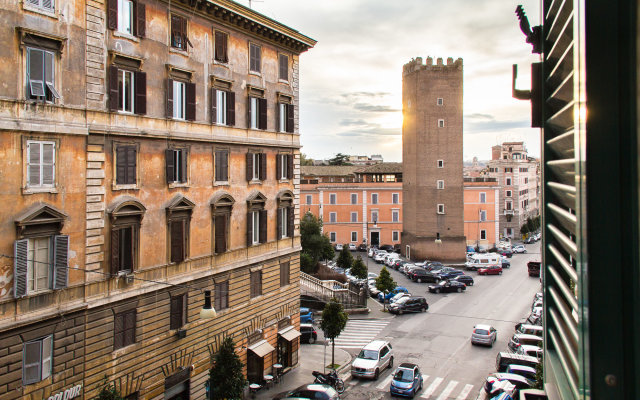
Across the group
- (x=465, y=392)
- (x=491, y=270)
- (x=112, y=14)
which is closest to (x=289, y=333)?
(x=465, y=392)

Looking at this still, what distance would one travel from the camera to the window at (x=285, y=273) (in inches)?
1112

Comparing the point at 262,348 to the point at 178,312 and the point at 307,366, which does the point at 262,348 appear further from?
the point at 178,312

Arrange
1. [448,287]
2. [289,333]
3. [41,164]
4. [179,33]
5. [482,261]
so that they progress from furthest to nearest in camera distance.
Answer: [482,261] < [448,287] < [289,333] < [179,33] < [41,164]

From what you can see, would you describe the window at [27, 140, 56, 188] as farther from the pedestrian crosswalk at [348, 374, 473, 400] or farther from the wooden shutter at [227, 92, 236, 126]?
the pedestrian crosswalk at [348, 374, 473, 400]

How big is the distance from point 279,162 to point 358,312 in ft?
60.0

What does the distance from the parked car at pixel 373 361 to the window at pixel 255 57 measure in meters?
15.8

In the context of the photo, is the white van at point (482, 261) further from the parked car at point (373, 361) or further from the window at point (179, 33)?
the window at point (179, 33)

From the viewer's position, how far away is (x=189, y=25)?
21.6 meters

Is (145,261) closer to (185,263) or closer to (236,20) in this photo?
(185,263)

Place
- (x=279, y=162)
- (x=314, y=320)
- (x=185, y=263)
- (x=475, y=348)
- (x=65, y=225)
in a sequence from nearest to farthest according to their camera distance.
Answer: (x=65, y=225) → (x=185, y=263) → (x=279, y=162) → (x=475, y=348) → (x=314, y=320)

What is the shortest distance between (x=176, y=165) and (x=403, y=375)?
14394 mm

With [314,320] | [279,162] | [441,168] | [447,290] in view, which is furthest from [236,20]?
[441,168]

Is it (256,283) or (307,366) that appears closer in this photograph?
(256,283)

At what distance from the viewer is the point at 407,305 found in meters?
41.3
